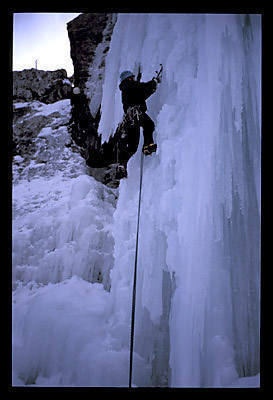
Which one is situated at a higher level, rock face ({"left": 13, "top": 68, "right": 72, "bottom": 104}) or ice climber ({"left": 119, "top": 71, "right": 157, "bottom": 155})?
rock face ({"left": 13, "top": 68, "right": 72, "bottom": 104})

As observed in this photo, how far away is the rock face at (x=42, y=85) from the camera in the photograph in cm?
361

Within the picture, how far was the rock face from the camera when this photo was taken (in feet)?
11.8

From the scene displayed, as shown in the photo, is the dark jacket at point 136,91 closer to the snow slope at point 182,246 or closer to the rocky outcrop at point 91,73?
the snow slope at point 182,246

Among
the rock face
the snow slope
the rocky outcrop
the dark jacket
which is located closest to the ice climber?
the dark jacket

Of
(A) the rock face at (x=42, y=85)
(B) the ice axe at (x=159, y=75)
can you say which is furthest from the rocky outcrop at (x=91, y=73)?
(B) the ice axe at (x=159, y=75)

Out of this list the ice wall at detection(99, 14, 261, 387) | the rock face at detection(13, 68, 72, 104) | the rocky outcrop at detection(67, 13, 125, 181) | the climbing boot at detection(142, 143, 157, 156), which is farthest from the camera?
the rock face at detection(13, 68, 72, 104)

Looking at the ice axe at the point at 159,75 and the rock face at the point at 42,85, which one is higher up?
the rock face at the point at 42,85

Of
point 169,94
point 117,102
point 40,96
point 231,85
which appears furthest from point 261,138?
point 40,96

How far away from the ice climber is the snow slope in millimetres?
112

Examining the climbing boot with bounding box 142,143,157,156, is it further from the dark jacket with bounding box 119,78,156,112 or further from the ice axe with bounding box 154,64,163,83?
the ice axe with bounding box 154,64,163,83

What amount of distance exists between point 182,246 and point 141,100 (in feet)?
3.60

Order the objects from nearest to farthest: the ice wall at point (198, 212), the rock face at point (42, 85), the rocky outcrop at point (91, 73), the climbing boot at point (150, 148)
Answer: the ice wall at point (198, 212) < the climbing boot at point (150, 148) < the rocky outcrop at point (91, 73) < the rock face at point (42, 85)

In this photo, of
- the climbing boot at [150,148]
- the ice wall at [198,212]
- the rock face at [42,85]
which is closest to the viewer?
the ice wall at [198,212]

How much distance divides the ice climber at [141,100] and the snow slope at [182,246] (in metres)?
0.11
